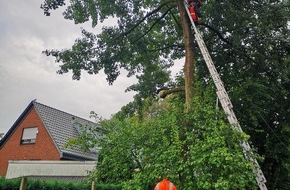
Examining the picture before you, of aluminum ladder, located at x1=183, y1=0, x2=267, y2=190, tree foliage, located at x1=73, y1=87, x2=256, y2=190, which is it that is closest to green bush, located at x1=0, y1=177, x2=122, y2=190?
tree foliage, located at x1=73, y1=87, x2=256, y2=190

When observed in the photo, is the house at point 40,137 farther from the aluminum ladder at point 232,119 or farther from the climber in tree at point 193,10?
the aluminum ladder at point 232,119

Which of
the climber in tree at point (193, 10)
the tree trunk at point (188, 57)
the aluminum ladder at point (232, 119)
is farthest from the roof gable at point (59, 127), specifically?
the aluminum ladder at point (232, 119)

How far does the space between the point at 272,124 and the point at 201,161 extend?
771cm

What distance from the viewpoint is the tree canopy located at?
11.6 meters

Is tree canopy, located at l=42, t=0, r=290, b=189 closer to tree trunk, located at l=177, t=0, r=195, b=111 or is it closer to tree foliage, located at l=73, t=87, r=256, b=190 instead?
tree trunk, located at l=177, t=0, r=195, b=111

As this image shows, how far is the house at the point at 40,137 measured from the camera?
61.3ft

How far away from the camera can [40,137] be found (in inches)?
771

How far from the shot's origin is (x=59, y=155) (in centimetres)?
1809

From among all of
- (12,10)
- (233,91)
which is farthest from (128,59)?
(12,10)

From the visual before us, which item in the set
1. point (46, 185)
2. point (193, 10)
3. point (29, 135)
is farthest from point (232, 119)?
point (29, 135)

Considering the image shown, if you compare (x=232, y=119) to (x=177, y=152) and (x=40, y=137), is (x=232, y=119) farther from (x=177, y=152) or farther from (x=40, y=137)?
(x=40, y=137)

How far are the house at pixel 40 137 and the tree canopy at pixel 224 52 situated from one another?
6185mm

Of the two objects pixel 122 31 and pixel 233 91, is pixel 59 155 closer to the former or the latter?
pixel 122 31

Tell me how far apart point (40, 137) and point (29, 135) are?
164 centimetres
